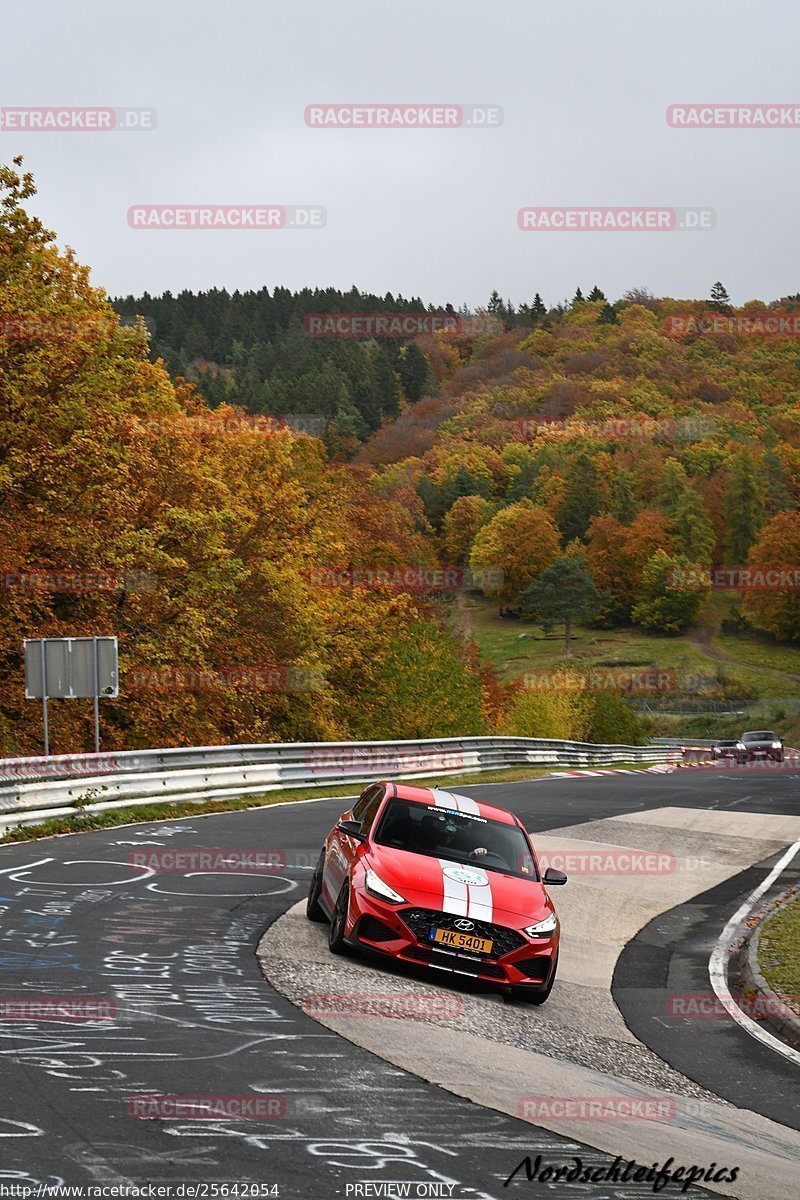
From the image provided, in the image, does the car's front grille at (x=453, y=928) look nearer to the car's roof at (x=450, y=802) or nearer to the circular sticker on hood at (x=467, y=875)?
the circular sticker on hood at (x=467, y=875)

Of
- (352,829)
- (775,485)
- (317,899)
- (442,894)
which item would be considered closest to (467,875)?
(442,894)

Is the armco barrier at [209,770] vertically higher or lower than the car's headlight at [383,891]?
lower

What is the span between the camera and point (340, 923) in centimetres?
1116

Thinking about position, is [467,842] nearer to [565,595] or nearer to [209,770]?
[209,770]

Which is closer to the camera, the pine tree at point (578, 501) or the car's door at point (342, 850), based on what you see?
the car's door at point (342, 850)

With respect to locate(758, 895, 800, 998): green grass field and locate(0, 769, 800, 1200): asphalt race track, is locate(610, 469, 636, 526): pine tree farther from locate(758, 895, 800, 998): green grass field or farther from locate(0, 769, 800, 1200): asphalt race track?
locate(0, 769, 800, 1200): asphalt race track

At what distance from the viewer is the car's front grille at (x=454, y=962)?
10.7 metres

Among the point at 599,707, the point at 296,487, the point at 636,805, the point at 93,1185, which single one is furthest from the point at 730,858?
the point at 599,707

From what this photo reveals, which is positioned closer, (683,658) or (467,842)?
(467,842)

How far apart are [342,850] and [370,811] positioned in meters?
0.54

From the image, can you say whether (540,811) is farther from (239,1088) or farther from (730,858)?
(239,1088)

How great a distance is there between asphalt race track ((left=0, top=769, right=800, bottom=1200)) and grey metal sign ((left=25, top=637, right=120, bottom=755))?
184 inches

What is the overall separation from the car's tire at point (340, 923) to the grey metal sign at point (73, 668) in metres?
10.5

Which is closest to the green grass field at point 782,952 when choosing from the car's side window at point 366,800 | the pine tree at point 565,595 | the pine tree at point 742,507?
the car's side window at point 366,800
